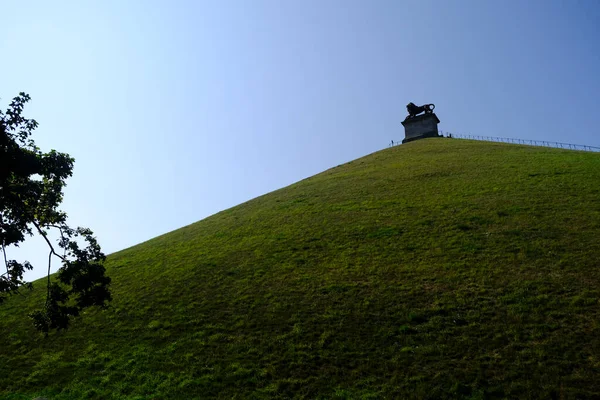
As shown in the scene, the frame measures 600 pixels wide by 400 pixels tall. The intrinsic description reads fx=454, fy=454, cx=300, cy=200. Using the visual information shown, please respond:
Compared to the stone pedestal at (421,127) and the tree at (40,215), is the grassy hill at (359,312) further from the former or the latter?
the stone pedestal at (421,127)

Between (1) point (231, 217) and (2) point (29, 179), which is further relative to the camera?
(1) point (231, 217)

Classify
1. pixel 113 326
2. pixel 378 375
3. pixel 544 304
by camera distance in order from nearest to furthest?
pixel 378 375 → pixel 544 304 → pixel 113 326

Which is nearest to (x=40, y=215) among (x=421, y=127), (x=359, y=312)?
(x=359, y=312)

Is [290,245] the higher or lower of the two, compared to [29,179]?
lower

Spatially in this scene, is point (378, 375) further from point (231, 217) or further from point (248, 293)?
point (231, 217)

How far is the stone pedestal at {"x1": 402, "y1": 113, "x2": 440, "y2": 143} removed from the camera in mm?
65625

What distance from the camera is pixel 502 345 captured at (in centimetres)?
1268

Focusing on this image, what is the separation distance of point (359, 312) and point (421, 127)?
54554mm

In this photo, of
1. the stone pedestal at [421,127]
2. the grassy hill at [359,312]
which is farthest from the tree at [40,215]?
the stone pedestal at [421,127]

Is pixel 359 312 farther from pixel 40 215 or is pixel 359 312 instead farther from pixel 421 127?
pixel 421 127

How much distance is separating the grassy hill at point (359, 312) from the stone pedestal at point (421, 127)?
37227 millimetres

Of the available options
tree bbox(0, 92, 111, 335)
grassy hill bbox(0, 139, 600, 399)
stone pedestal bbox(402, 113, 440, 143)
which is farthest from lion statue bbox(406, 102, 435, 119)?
tree bbox(0, 92, 111, 335)

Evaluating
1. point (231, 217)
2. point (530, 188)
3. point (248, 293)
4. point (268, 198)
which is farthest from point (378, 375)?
point (268, 198)

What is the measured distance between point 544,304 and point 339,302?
673 centimetres
